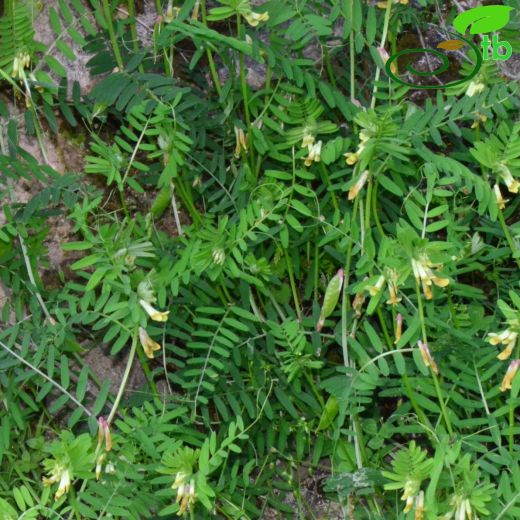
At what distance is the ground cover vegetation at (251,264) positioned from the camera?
2.32m

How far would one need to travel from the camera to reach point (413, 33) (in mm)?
2779

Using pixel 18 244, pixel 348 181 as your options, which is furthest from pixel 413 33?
pixel 18 244

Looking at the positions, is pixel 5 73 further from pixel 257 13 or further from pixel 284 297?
pixel 284 297

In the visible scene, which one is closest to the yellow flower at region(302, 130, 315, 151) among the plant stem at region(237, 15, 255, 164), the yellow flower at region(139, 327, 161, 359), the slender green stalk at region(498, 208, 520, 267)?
the plant stem at region(237, 15, 255, 164)

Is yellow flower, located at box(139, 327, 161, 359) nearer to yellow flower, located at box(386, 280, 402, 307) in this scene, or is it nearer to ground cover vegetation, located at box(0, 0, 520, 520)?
ground cover vegetation, located at box(0, 0, 520, 520)

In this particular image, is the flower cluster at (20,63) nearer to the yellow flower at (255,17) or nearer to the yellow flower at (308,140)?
the yellow flower at (255,17)

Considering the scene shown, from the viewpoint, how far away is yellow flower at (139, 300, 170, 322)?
87.0 inches

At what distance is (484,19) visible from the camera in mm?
2588

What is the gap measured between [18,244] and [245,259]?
641 millimetres

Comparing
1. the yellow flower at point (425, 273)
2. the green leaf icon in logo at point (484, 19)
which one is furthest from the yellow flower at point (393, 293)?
the green leaf icon in logo at point (484, 19)

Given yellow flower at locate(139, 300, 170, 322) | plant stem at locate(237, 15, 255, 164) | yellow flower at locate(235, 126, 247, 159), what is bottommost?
yellow flower at locate(139, 300, 170, 322)

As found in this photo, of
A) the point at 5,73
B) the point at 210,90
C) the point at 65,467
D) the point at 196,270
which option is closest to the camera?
the point at 65,467

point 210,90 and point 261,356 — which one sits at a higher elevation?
point 210,90

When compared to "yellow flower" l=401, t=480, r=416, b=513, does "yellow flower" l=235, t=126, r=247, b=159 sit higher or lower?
higher
